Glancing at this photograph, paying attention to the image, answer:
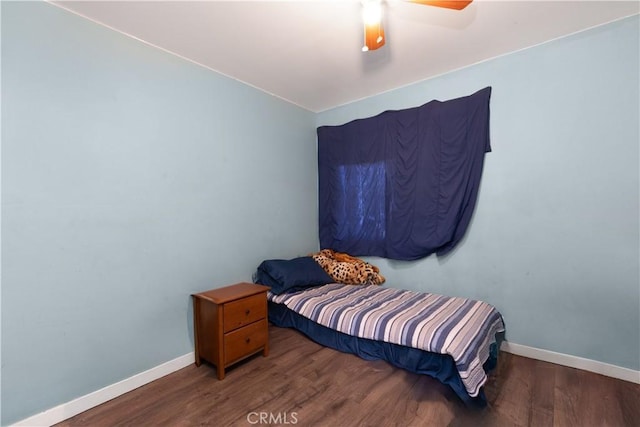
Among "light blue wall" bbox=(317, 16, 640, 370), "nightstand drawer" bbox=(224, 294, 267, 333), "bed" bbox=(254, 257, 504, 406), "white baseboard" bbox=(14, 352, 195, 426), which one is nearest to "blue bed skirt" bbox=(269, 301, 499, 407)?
"bed" bbox=(254, 257, 504, 406)

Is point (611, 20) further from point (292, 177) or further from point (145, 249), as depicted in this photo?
point (145, 249)

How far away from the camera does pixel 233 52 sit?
2.26 meters

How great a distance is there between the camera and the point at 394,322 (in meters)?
2.05

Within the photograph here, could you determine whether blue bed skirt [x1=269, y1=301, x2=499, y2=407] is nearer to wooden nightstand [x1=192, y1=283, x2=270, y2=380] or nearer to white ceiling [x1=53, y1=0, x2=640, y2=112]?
wooden nightstand [x1=192, y1=283, x2=270, y2=380]

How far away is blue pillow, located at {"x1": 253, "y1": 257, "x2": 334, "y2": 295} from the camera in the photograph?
269 centimetres

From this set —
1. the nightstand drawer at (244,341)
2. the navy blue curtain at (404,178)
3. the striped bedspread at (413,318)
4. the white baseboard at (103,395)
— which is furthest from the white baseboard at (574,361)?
the white baseboard at (103,395)

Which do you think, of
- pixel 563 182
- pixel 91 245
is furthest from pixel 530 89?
pixel 91 245

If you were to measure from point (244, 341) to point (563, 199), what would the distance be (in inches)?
107

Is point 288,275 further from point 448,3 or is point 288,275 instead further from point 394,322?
point 448,3

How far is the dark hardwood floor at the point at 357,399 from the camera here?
1.60 meters

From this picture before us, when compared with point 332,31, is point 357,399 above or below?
below

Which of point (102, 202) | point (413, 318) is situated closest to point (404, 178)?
point (413, 318)

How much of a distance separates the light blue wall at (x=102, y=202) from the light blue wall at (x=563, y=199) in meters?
2.33

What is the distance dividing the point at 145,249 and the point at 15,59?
4.24ft
